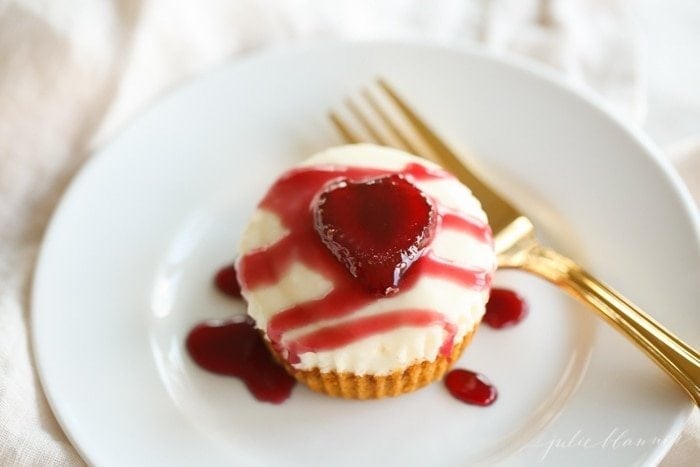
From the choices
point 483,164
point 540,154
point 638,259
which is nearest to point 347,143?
point 483,164

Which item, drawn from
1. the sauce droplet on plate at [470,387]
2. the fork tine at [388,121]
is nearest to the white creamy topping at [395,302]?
the sauce droplet on plate at [470,387]

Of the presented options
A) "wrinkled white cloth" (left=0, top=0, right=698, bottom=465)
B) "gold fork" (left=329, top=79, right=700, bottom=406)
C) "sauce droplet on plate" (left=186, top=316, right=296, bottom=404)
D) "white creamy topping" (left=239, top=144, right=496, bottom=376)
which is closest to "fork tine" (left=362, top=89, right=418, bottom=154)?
"gold fork" (left=329, top=79, right=700, bottom=406)

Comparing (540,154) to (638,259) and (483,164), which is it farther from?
(638,259)

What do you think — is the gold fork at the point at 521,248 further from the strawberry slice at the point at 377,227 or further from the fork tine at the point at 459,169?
the strawberry slice at the point at 377,227

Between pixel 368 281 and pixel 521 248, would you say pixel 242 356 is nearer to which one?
pixel 368 281

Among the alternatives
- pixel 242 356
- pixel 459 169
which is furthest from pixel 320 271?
pixel 459 169
